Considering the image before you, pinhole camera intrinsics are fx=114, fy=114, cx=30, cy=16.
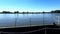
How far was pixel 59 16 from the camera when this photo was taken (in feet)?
30.3

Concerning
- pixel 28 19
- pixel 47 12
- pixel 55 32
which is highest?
pixel 47 12

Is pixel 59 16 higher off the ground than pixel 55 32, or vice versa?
pixel 59 16

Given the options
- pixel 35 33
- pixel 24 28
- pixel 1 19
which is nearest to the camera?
pixel 35 33

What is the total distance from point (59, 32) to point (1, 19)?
543cm

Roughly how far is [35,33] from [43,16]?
3170mm

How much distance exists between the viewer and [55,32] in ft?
20.4

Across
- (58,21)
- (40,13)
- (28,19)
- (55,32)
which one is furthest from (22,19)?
(55,32)

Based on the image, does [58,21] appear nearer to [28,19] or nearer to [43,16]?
[43,16]

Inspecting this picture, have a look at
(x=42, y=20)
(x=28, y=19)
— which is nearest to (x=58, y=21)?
(x=42, y=20)

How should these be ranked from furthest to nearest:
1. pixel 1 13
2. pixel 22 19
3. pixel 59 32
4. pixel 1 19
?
1. pixel 22 19
2. pixel 1 19
3. pixel 1 13
4. pixel 59 32

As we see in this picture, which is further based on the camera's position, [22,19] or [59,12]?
[22,19]

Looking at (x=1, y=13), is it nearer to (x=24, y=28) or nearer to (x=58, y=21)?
(x=24, y=28)

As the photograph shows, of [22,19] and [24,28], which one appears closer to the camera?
[24,28]

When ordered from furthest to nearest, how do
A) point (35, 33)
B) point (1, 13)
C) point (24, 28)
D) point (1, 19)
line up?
point (1, 19)
point (1, 13)
point (24, 28)
point (35, 33)
